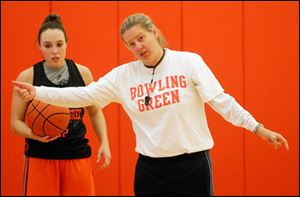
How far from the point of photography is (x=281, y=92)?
4.79 meters

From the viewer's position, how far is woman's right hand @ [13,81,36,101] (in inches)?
104

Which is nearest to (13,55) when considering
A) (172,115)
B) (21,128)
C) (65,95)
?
(21,128)

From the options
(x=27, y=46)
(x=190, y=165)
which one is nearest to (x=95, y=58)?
(x=27, y=46)

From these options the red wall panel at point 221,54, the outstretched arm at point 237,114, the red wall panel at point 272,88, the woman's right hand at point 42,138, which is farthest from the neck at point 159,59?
the red wall panel at point 272,88

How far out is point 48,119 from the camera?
2926 millimetres

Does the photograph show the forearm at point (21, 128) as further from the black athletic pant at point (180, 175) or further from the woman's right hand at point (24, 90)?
the black athletic pant at point (180, 175)

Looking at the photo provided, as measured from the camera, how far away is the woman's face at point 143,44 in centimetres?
255

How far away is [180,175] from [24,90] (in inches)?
35.5

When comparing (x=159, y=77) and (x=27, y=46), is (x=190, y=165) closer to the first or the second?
(x=159, y=77)

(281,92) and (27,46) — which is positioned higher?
(27,46)

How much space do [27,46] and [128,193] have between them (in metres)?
1.58

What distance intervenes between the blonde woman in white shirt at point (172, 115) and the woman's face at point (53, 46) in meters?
0.56

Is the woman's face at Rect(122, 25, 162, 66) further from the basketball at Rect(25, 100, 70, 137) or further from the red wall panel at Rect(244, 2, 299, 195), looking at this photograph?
the red wall panel at Rect(244, 2, 299, 195)

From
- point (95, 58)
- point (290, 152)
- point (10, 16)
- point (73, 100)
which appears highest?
point (10, 16)
